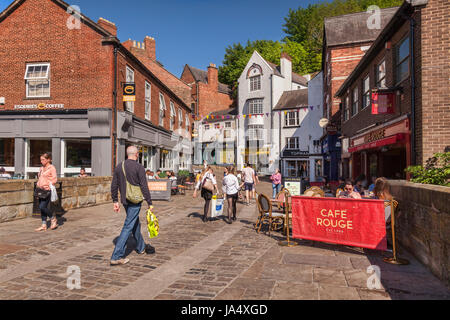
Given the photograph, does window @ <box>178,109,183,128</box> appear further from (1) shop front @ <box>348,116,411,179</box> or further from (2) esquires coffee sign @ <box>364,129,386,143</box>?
(2) esquires coffee sign @ <box>364,129,386,143</box>

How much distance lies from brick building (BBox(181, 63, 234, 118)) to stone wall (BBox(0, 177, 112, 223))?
118ft

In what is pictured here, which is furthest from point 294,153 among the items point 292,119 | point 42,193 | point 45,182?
point 42,193

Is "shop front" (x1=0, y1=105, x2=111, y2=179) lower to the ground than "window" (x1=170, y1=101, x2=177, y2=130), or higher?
lower

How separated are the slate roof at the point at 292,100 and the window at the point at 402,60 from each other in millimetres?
24835

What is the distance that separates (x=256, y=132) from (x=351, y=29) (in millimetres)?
19122

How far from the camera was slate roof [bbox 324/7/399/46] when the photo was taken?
20.3 meters

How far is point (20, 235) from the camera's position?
6.64 m

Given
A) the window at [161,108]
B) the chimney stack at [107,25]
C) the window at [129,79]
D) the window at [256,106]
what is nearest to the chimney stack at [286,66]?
the window at [256,106]

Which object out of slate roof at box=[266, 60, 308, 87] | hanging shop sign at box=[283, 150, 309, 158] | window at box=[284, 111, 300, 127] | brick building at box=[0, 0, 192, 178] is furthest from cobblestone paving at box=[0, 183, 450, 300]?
slate roof at box=[266, 60, 308, 87]

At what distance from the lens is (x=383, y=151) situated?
504 inches

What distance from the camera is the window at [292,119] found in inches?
1421
